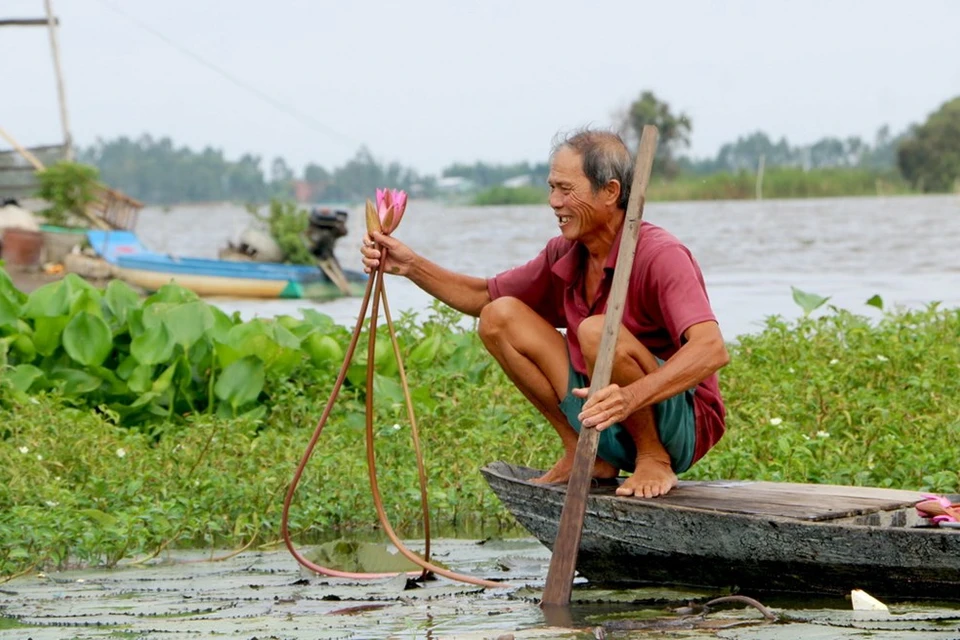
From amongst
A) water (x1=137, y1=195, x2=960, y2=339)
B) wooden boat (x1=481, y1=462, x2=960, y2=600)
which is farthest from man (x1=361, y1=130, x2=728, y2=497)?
water (x1=137, y1=195, x2=960, y2=339)

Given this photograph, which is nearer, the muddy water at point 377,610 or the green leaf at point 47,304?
the muddy water at point 377,610

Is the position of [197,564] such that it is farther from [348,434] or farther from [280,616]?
[348,434]

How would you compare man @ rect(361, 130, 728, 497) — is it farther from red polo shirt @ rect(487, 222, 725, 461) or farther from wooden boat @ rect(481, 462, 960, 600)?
wooden boat @ rect(481, 462, 960, 600)

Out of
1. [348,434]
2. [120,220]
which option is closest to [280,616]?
[348,434]

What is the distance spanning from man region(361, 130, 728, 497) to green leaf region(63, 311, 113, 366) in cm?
288

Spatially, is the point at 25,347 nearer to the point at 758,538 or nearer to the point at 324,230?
the point at 758,538

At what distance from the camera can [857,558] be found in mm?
3535

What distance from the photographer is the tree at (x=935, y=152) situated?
188 feet

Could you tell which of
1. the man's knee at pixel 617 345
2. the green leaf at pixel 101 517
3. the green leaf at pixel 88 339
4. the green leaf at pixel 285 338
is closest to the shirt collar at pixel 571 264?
the man's knee at pixel 617 345

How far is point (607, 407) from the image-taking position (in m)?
3.53

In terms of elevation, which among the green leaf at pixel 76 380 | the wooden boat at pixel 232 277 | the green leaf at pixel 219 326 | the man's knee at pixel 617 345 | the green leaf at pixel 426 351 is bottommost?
the wooden boat at pixel 232 277

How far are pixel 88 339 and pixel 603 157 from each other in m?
3.60

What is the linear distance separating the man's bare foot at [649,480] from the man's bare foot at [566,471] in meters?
0.21

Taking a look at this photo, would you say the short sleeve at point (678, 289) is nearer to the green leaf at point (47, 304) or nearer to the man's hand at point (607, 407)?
the man's hand at point (607, 407)
